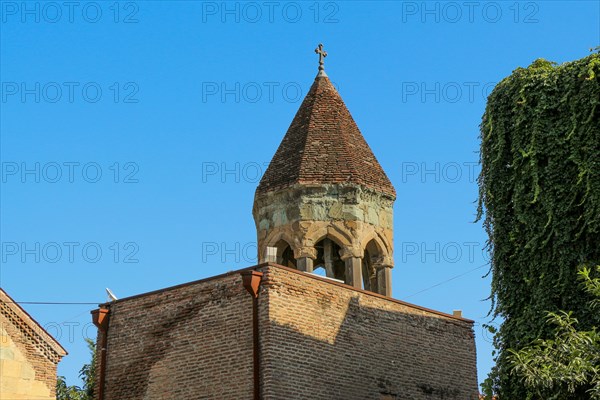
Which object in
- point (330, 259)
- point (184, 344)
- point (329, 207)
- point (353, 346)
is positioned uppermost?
point (329, 207)

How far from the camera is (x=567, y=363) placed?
18.3m

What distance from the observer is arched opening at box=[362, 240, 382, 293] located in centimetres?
2647

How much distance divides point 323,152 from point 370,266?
10.7 feet

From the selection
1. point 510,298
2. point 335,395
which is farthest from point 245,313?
point 510,298

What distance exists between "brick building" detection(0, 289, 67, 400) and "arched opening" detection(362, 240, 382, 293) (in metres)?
8.20

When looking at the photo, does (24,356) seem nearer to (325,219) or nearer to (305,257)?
(305,257)

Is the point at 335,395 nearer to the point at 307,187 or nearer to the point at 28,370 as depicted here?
the point at 307,187

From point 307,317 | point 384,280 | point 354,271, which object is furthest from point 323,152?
point 307,317

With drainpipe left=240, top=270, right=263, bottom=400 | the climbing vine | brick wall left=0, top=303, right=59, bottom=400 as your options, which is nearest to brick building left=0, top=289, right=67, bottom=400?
brick wall left=0, top=303, right=59, bottom=400

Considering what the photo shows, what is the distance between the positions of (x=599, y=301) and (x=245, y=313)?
Result: 22.6ft

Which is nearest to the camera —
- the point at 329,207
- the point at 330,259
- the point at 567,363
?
the point at 567,363

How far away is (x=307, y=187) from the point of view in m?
26.0

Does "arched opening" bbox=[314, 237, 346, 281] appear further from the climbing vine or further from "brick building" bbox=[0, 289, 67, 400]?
"brick building" bbox=[0, 289, 67, 400]

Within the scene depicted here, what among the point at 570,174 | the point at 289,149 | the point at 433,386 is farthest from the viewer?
the point at 289,149
